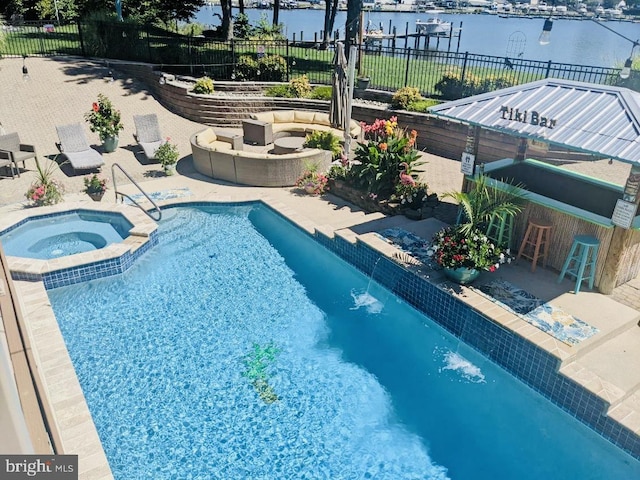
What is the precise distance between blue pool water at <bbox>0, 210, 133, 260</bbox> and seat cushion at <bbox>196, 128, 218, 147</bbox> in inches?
154

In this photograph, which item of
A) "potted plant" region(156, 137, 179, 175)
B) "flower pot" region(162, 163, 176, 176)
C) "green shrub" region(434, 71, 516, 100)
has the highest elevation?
"green shrub" region(434, 71, 516, 100)

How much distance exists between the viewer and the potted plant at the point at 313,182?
43.6 feet

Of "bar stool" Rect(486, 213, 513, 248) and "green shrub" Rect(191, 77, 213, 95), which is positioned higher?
"green shrub" Rect(191, 77, 213, 95)

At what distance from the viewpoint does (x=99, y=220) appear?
11.9 metres

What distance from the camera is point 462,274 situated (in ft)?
27.7

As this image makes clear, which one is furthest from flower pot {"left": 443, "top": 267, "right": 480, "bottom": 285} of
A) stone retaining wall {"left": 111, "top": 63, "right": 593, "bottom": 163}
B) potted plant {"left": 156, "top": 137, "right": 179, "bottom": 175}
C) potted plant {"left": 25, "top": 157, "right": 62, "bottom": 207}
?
potted plant {"left": 25, "top": 157, "right": 62, "bottom": 207}

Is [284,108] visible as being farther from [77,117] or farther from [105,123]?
[77,117]

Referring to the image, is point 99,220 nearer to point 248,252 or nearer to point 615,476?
point 248,252

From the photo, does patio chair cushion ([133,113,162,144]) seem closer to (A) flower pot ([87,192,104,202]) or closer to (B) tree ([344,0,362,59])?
(A) flower pot ([87,192,104,202])

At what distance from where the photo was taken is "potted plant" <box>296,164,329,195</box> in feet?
43.6

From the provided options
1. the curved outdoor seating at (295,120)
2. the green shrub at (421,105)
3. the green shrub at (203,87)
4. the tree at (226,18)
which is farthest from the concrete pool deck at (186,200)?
the tree at (226,18)

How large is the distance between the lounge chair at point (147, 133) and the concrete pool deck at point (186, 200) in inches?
21.5

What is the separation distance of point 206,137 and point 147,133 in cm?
201

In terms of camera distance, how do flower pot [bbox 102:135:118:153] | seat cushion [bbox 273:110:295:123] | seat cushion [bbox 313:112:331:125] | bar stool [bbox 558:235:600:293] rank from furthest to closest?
seat cushion [bbox 273:110:295:123], seat cushion [bbox 313:112:331:125], flower pot [bbox 102:135:118:153], bar stool [bbox 558:235:600:293]
